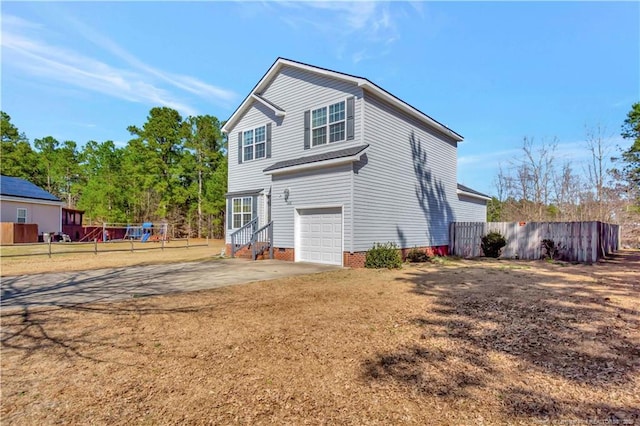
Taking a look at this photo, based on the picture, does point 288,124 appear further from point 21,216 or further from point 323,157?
point 21,216

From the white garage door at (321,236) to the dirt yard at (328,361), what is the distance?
5.94 m

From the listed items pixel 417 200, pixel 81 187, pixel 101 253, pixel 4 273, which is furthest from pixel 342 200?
pixel 81 187

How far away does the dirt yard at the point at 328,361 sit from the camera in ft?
8.88

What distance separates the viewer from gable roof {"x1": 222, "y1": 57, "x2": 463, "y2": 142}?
496 inches

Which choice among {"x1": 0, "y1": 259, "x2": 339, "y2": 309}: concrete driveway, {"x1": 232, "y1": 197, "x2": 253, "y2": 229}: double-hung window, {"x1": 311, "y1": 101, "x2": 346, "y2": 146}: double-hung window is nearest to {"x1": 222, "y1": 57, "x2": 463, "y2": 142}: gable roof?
{"x1": 311, "y1": 101, "x2": 346, "y2": 146}: double-hung window

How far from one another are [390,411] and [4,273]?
538 inches

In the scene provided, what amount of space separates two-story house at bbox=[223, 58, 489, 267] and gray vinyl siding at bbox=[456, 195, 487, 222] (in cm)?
178

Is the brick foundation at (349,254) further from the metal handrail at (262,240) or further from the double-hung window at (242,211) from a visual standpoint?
the double-hung window at (242,211)

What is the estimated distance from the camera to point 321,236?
43.3 feet

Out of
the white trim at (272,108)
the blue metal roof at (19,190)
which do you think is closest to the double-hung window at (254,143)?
the white trim at (272,108)

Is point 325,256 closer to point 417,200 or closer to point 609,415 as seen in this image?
point 417,200

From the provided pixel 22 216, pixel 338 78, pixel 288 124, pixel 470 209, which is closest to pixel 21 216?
pixel 22 216

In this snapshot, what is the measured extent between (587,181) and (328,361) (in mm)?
31797

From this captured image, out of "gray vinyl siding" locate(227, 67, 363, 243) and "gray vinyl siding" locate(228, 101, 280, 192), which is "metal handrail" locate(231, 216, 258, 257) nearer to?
"gray vinyl siding" locate(227, 67, 363, 243)
